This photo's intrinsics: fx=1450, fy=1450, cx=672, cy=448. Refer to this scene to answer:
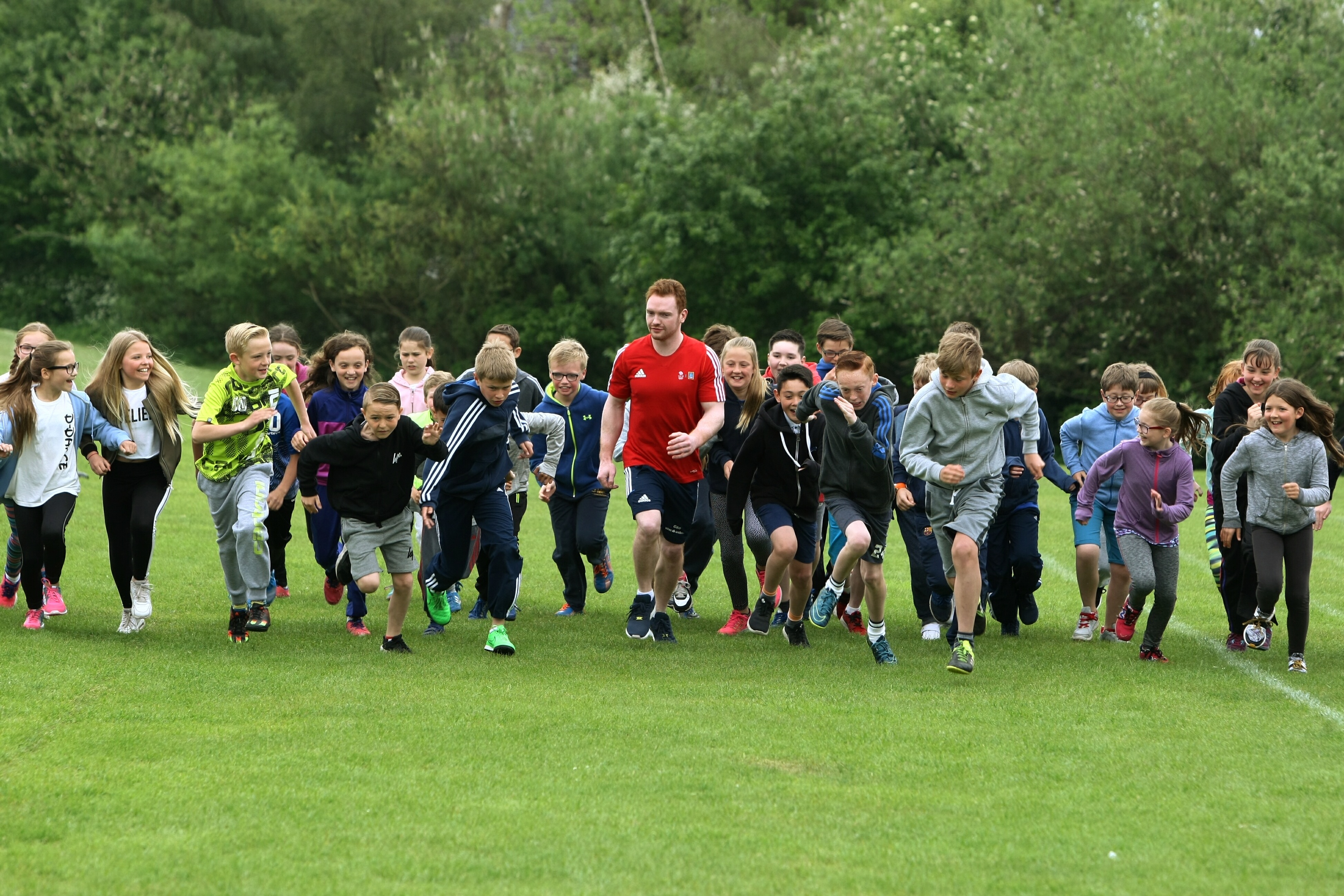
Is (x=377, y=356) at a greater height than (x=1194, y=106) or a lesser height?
lesser

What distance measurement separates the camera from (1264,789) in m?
6.09

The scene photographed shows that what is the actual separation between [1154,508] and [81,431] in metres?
6.83

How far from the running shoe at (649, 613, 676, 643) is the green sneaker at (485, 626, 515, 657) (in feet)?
3.30

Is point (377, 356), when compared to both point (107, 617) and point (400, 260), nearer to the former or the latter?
point (400, 260)

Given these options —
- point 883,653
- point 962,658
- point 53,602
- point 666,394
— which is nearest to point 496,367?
point 666,394

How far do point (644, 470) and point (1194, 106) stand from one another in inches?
998

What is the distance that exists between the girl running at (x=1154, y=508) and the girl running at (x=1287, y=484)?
0.39 metres

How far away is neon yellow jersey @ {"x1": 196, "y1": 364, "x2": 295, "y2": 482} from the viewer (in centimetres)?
909

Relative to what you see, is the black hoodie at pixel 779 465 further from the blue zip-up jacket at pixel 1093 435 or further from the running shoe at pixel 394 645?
the running shoe at pixel 394 645

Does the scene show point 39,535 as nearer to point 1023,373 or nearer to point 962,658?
point 962,658

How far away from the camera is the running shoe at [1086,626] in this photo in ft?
32.7

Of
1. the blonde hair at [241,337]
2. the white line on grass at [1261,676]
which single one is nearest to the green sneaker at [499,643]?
the blonde hair at [241,337]

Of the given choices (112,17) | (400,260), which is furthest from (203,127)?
(400,260)

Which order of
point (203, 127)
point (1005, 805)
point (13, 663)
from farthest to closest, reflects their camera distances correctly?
point (203, 127) < point (13, 663) < point (1005, 805)
